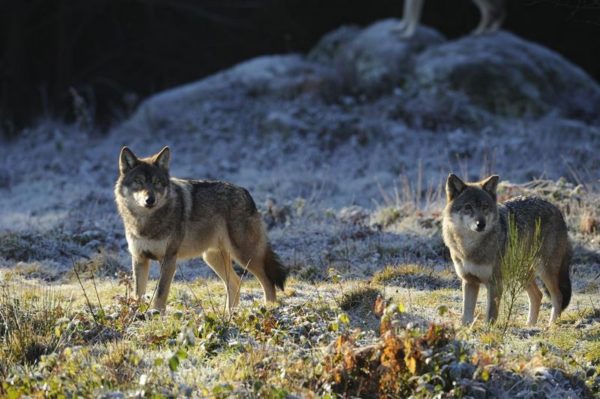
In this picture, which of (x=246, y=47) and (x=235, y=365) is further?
(x=246, y=47)

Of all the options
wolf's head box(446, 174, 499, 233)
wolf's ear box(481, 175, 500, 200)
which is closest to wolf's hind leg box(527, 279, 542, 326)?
wolf's head box(446, 174, 499, 233)

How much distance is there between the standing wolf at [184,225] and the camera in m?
6.99

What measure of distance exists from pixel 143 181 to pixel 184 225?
527 millimetres

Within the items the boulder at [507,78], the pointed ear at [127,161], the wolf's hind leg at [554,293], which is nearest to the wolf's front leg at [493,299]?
the wolf's hind leg at [554,293]

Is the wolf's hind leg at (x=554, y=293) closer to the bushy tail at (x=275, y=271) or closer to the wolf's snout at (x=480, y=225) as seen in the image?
the wolf's snout at (x=480, y=225)

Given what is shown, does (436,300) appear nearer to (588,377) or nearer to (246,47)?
(588,377)

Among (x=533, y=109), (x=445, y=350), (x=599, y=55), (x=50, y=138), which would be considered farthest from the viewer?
(x=599, y=55)

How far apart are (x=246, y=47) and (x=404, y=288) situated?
1651cm

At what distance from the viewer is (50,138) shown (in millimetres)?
18047

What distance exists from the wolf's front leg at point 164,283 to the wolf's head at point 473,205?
2.41 m

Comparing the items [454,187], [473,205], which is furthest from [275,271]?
[473,205]

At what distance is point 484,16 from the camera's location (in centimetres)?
1869

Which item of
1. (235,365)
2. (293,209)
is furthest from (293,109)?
(235,365)

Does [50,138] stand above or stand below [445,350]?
below
